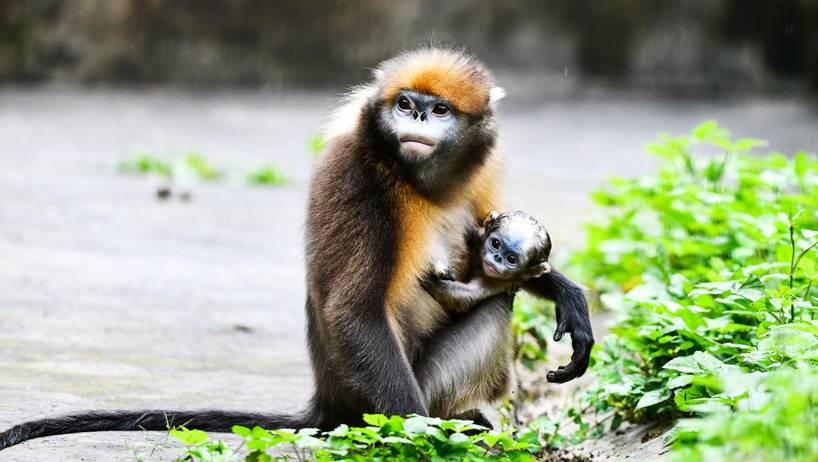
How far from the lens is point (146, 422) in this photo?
3787mm

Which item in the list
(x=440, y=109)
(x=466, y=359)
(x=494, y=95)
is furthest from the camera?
(x=494, y=95)

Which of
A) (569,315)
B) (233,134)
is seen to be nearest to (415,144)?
(569,315)

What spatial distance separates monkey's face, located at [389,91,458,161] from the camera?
12.1 ft

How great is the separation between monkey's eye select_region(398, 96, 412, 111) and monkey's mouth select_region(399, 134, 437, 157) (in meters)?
0.11

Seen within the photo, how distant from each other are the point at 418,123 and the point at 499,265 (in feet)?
2.05

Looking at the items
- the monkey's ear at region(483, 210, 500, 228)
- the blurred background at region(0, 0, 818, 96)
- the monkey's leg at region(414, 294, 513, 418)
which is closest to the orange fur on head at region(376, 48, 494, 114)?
the monkey's ear at region(483, 210, 500, 228)

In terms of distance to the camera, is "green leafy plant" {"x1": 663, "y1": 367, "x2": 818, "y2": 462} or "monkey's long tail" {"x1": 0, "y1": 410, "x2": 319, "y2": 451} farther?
"monkey's long tail" {"x1": 0, "y1": 410, "x2": 319, "y2": 451}

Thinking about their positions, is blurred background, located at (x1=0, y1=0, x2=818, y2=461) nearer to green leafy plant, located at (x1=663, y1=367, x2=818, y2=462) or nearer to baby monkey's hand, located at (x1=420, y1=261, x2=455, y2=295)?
baby monkey's hand, located at (x1=420, y1=261, x2=455, y2=295)

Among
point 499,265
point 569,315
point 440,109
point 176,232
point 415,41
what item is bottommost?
point 176,232

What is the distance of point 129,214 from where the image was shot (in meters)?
8.09

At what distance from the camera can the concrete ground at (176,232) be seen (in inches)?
176

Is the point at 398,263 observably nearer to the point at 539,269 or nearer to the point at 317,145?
the point at 539,269

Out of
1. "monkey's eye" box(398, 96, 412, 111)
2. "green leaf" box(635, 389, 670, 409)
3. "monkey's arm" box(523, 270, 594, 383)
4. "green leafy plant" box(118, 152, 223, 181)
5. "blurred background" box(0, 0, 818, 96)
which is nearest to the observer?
"monkey's eye" box(398, 96, 412, 111)

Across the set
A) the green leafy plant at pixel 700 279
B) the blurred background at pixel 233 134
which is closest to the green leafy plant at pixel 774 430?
the green leafy plant at pixel 700 279
